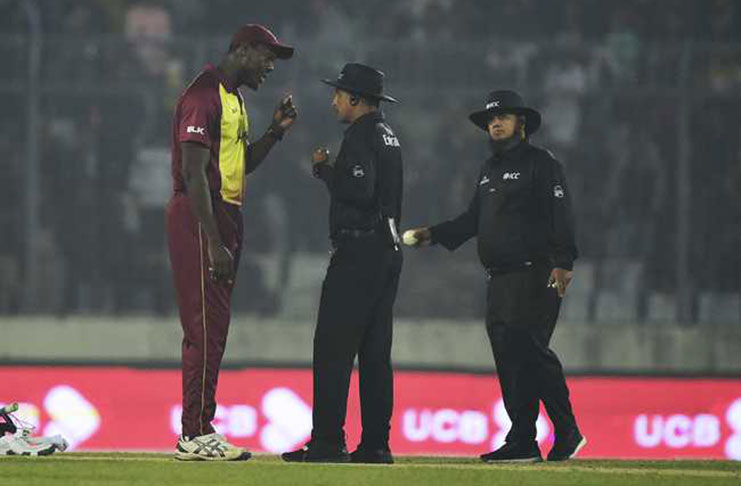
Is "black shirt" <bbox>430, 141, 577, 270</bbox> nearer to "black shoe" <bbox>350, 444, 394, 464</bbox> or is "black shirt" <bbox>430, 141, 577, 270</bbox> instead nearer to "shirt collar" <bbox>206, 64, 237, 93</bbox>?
"black shoe" <bbox>350, 444, 394, 464</bbox>

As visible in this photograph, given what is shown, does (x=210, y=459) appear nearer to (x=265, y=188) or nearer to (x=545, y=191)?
(x=545, y=191)

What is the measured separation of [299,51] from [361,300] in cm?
759

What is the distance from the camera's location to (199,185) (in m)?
6.61

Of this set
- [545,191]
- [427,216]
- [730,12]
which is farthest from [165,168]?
[545,191]

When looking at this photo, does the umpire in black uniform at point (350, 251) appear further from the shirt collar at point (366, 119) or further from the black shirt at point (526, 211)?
the black shirt at point (526, 211)

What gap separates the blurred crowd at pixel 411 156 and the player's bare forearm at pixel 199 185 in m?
7.40

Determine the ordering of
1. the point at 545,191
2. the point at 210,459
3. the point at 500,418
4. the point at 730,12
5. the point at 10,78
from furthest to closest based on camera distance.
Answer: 1. the point at 730,12
2. the point at 10,78
3. the point at 500,418
4. the point at 545,191
5. the point at 210,459

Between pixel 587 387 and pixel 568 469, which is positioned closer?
pixel 568 469

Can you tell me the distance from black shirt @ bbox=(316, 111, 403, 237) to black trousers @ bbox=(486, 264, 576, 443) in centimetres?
68

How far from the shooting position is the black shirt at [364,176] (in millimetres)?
7039

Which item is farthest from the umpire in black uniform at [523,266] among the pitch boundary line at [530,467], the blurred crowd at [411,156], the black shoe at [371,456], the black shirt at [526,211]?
the blurred crowd at [411,156]

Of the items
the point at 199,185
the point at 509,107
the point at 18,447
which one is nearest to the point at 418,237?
the point at 509,107

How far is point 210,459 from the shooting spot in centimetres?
681

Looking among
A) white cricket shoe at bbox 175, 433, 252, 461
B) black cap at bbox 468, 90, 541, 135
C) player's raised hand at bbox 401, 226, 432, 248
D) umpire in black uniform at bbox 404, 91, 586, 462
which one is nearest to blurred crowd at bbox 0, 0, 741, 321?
player's raised hand at bbox 401, 226, 432, 248
